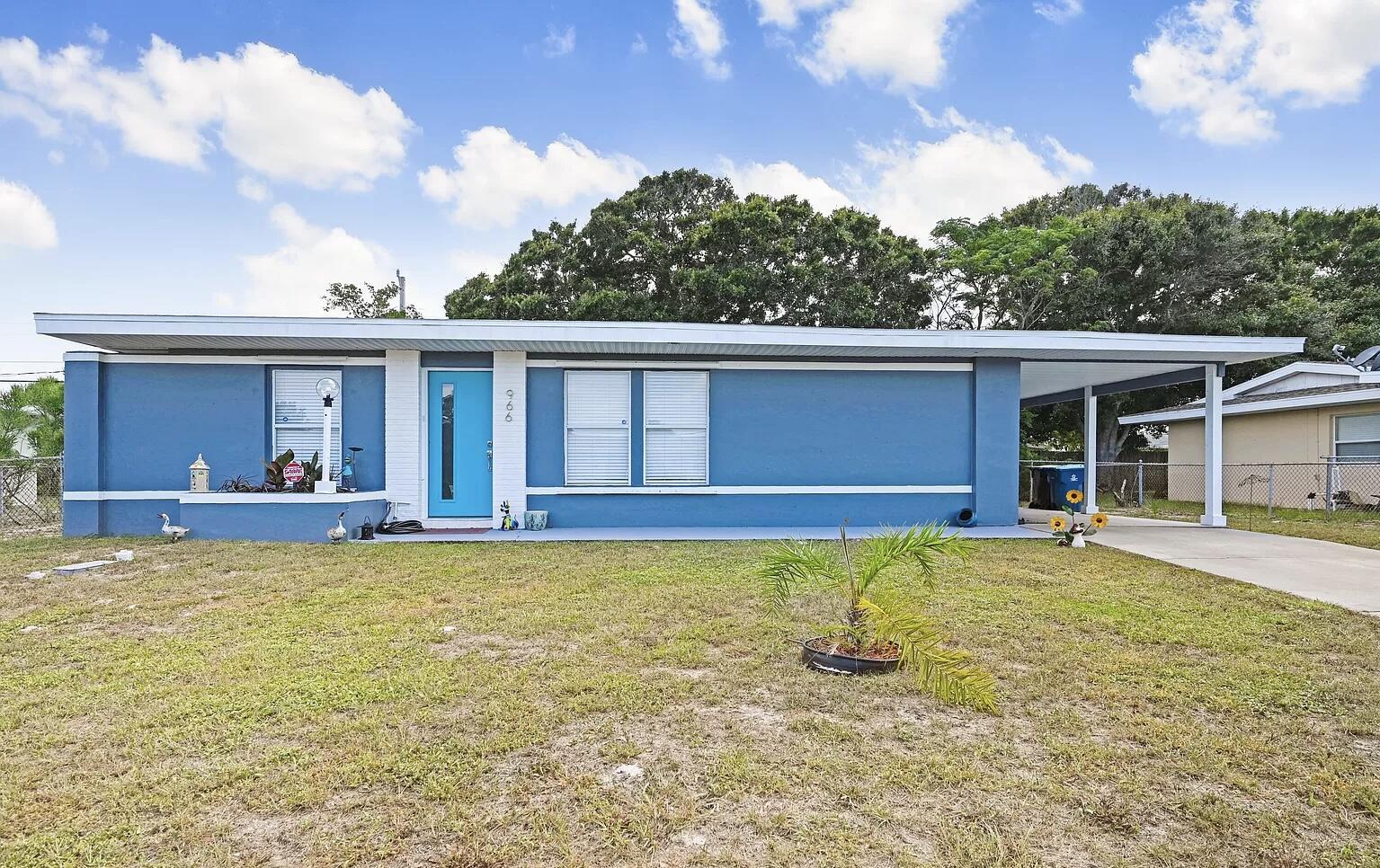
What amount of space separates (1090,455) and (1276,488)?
16.9 ft

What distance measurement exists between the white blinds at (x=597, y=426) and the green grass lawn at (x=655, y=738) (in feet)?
13.7

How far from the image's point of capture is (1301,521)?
440 inches

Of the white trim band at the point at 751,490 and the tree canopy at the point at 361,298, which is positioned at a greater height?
the tree canopy at the point at 361,298

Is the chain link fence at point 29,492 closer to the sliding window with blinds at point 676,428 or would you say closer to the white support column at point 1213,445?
the sliding window with blinds at point 676,428

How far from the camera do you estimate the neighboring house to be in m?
13.2

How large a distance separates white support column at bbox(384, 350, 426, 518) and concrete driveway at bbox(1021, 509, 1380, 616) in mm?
8371

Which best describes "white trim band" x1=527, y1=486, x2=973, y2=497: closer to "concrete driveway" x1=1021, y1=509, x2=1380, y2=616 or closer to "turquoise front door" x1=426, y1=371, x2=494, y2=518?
"turquoise front door" x1=426, y1=371, x2=494, y2=518

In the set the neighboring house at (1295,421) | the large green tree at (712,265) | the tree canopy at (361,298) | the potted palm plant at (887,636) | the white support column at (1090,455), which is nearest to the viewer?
the potted palm plant at (887,636)

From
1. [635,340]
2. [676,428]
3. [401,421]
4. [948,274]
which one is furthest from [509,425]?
[948,274]

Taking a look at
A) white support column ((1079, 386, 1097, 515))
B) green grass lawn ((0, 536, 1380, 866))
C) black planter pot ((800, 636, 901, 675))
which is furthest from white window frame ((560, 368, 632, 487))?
white support column ((1079, 386, 1097, 515))

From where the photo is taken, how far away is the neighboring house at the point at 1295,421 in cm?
1316

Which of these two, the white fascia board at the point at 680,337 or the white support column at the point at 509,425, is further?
the white support column at the point at 509,425

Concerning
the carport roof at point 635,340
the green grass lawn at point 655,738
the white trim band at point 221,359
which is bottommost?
the green grass lawn at point 655,738

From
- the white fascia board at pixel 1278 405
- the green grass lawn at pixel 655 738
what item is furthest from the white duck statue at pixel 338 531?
the white fascia board at pixel 1278 405
